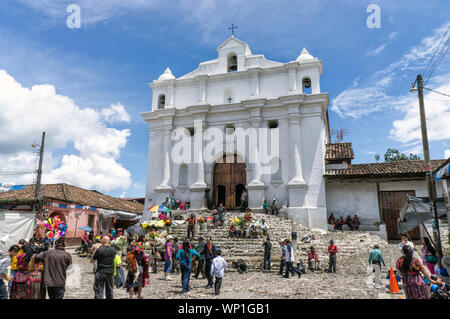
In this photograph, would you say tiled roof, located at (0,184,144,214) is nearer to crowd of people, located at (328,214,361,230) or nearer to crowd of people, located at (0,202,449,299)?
crowd of people, located at (0,202,449,299)

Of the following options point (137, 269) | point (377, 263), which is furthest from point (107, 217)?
point (377, 263)

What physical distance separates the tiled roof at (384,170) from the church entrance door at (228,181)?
19.6 feet

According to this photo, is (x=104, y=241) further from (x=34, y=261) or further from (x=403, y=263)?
(x=403, y=263)

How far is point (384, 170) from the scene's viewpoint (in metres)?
20.1

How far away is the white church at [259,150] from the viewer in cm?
2014

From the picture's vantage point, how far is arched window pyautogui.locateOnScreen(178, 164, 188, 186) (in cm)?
2333

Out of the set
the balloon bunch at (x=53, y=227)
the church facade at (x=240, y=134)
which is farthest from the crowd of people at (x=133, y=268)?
the church facade at (x=240, y=134)

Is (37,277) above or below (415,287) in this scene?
above

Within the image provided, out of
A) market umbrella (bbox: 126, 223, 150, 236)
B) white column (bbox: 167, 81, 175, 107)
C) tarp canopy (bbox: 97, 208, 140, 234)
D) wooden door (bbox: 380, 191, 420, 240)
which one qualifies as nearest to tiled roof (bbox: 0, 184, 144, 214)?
tarp canopy (bbox: 97, 208, 140, 234)

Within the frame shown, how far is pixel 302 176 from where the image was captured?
2048 cm

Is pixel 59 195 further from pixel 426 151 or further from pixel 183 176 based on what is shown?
pixel 426 151

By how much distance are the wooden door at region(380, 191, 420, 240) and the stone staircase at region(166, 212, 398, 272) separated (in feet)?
7.22

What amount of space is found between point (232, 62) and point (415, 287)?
847 inches
